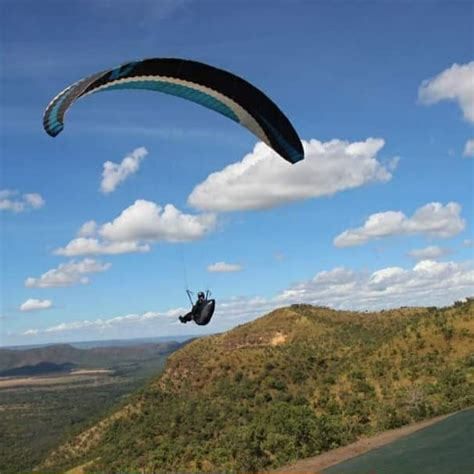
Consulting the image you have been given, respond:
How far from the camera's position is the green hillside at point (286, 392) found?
32.1m

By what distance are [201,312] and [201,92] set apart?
24.0ft

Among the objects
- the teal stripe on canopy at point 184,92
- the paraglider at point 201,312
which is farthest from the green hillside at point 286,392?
the teal stripe on canopy at point 184,92

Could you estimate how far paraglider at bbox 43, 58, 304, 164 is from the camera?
54.7 ft

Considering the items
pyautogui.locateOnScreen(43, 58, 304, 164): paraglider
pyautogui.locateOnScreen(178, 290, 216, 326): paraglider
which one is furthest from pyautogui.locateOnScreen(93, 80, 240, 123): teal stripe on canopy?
pyautogui.locateOnScreen(178, 290, 216, 326): paraglider

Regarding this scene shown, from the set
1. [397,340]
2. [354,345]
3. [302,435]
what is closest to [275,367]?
[354,345]

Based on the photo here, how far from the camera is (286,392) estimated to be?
5856cm

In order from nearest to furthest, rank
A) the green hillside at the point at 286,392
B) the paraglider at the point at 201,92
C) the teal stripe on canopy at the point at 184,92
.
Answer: the paraglider at the point at 201,92 < the teal stripe on canopy at the point at 184,92 < the green hillside at the point at 286,392

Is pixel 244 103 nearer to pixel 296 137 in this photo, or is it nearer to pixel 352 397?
pixel 296 137

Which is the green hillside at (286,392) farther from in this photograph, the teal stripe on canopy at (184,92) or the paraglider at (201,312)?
the teal stripe on canopy at (184,92)

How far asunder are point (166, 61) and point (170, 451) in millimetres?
37656

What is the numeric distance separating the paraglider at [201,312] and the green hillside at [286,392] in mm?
11244

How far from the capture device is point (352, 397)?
4366 centimetres

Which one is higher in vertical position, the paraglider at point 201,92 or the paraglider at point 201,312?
the paraglider at point 201,92

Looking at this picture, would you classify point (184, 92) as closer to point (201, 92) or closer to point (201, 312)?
point (201, 92)
